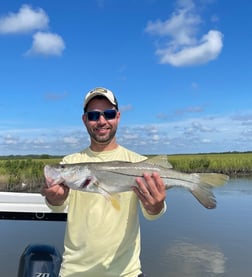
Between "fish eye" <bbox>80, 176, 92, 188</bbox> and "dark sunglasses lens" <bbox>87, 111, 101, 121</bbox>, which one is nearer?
"fish eye" <bbox>80, 176, 92, 188</bbox>

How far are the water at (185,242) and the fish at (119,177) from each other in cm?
865

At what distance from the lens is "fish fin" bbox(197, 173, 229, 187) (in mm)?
2742

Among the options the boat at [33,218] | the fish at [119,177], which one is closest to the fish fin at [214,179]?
the fish at [119,177]

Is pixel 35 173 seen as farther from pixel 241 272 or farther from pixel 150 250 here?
pixel 241 272

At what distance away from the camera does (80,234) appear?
2691 millimetres

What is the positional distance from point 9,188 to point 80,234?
1026 inches

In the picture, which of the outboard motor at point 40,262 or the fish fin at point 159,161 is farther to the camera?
the outboard motor at point 40,262

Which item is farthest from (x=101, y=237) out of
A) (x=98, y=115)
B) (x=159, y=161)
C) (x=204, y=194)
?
(x=98, y=115)

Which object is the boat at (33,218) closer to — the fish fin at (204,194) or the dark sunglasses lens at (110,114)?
the dark sunglasses lens at (110,114)

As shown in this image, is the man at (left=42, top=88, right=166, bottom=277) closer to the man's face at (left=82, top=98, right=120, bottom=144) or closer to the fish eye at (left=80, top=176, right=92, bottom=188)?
the man's face at (left=82, top=98, right=120, bottom=144)

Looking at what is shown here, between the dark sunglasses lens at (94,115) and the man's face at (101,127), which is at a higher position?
the dark sunglasses lens at (94,115)

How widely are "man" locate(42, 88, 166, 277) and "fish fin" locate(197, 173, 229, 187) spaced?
0.30 meters

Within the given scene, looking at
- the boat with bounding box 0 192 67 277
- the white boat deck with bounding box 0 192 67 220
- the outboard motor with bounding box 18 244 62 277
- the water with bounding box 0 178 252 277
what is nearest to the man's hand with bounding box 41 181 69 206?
the boat with bounding box 0 192 67 277

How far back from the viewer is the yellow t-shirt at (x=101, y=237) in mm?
2639
